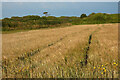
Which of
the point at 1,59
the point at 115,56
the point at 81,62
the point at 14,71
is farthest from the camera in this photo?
the point at 1,59

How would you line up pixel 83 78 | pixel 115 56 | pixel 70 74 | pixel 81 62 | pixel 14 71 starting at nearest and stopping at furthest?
1. pixel 83 78
2. pixel 70 74
3. pixel 14 71
4. pixel 81 62
5. pixel 115 56

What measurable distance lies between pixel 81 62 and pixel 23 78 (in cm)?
81

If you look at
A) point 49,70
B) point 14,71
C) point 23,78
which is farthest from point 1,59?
point 49,70

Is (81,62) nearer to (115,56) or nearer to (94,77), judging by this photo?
(94,77)

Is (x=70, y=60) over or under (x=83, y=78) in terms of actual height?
over

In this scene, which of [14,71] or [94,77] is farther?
[14,71]

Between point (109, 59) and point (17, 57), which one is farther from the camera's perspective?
point (17, 57)

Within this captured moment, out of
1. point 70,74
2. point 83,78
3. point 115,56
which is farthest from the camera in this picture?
point 115,56

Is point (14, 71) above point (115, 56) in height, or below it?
below

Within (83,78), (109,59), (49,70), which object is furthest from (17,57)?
(109,59)

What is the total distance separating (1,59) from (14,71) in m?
0.61

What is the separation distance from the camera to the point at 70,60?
1.74 metres

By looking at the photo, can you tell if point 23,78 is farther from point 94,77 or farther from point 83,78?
point 94,77

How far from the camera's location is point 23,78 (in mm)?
1370
